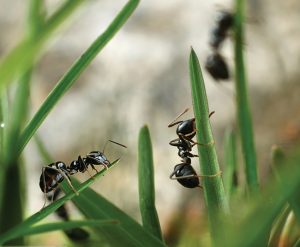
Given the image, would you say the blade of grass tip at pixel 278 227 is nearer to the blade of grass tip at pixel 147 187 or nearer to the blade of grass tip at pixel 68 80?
the blade of grass tip at pixel 147 187

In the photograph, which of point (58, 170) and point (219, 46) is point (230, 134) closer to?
point (58, 170)

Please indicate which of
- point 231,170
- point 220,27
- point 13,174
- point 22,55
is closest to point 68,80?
point 13,174

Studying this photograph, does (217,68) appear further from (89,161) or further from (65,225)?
(65,225)

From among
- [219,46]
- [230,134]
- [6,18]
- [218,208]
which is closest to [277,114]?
[219,46]

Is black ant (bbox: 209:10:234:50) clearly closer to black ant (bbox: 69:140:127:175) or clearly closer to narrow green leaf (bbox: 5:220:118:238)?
black ant (bbox: 69:140:127:175)

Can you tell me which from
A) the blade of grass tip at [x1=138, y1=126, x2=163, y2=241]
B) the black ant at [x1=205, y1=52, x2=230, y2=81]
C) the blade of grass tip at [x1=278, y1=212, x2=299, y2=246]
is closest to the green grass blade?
the blade of grass tip at [x1=138, y1=126, x2=163, y2=241]
